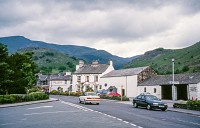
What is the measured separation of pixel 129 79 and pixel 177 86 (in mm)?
14892

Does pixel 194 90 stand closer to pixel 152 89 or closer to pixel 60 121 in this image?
pixel 152 89

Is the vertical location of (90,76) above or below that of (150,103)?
above

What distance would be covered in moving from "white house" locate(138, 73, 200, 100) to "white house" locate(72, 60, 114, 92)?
20.6 meters

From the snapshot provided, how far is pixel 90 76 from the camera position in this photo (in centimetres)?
8575

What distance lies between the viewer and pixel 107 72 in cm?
8500

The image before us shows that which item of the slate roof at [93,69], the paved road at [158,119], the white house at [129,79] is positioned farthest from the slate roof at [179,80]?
the paved road at [158,119]

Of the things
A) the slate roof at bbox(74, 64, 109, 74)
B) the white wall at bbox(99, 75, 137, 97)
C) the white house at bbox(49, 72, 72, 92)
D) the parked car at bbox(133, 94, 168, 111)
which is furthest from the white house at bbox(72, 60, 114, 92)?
the parked car at bbox(133, 94, 168, 111)

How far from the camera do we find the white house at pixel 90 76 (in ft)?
276

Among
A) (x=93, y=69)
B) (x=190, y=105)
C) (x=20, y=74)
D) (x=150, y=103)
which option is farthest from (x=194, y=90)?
(x=93, y=69)

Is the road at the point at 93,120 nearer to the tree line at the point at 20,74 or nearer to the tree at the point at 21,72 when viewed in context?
the tree line at the point at 20,74

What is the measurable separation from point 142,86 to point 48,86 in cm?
5994

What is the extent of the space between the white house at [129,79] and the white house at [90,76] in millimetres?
6540

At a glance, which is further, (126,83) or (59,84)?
(59,84)

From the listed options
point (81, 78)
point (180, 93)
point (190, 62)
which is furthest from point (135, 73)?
point (190, 62)
